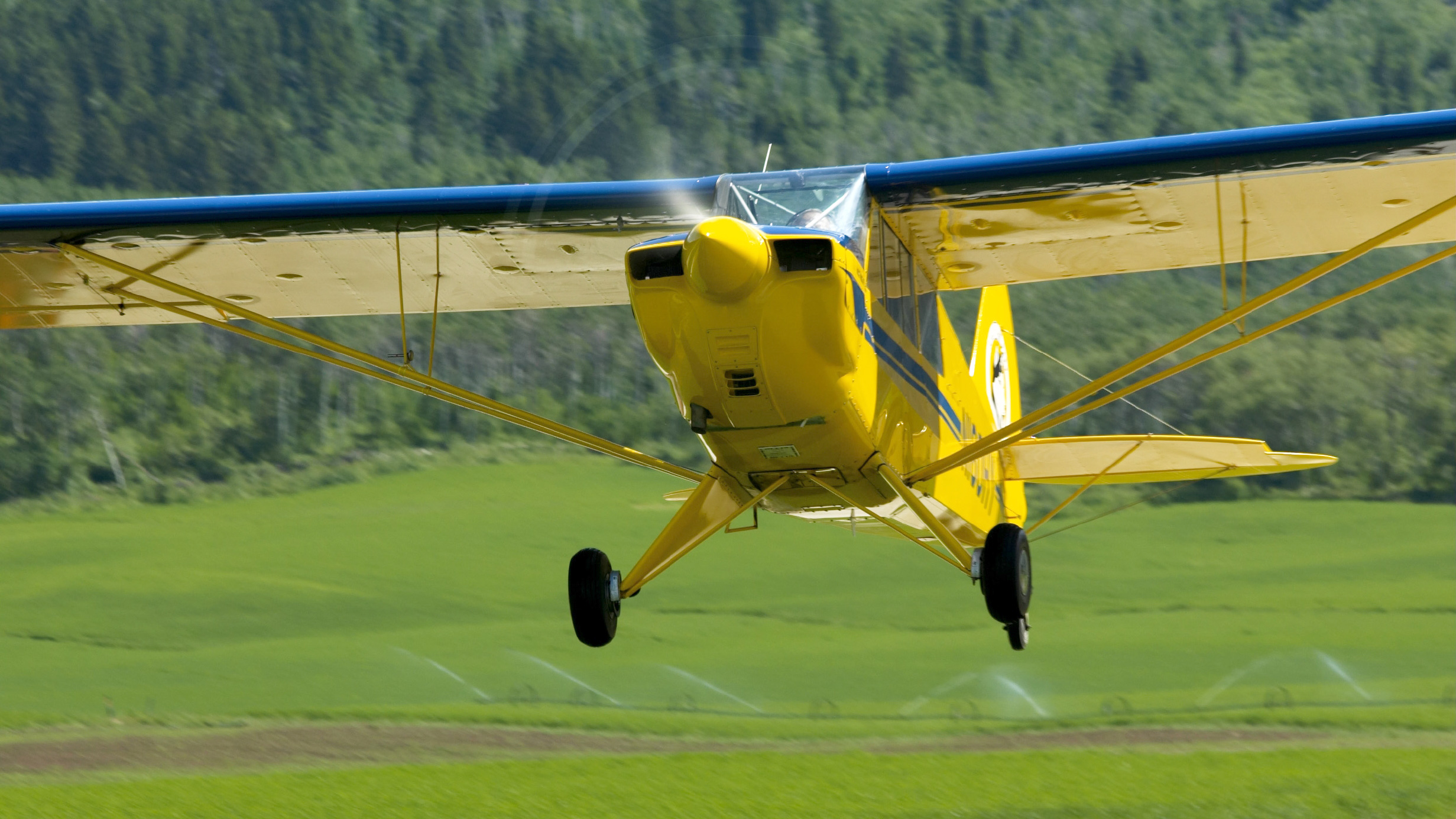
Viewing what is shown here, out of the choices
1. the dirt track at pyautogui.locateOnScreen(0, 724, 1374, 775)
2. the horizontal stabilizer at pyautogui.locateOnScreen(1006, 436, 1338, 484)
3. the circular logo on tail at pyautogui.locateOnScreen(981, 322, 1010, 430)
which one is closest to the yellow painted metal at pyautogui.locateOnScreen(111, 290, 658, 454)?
the horizontal stabilizer at pyautogui.locateOnScreen(1006, 436, 1338, 484)

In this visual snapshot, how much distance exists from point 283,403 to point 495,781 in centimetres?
5508

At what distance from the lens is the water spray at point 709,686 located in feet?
91.9

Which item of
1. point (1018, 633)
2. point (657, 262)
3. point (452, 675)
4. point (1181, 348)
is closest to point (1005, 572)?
point (1018, 633)

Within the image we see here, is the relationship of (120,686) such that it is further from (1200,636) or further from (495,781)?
(1200,636)

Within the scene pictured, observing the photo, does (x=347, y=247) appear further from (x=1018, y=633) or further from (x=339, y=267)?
(x=1018, y=633)

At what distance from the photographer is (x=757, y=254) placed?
246 inches

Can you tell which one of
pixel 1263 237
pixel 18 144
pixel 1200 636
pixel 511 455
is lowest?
pixel 1200 636

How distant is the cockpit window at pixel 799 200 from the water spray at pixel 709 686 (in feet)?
67.7

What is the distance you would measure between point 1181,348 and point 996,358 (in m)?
4.18

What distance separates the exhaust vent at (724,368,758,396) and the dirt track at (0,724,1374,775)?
13.4 m

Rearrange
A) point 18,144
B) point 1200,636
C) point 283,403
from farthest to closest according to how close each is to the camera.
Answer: point 18,144 < point 283,403 < point 1200,636

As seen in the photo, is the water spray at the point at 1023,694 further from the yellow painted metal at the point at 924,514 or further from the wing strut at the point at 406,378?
the yellow painted metal at the point at 924,514

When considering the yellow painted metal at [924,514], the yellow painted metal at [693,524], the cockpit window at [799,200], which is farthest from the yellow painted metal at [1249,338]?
the yellow painted metal at [693,524]

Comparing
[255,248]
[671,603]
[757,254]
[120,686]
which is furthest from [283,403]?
[757,254]
